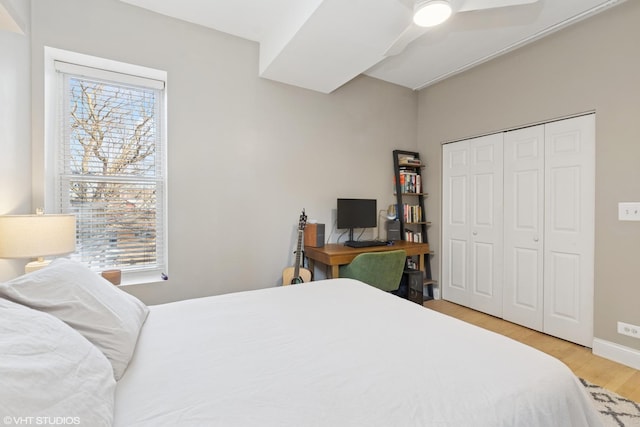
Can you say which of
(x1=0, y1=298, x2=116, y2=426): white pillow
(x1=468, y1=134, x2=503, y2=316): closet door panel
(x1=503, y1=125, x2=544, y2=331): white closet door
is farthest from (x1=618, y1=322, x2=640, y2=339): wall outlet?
(x1=0, y1=298, x2=116, y2=426): white pillow

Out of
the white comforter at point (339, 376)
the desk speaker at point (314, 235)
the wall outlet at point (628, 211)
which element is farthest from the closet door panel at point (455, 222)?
the white comforter at point (339, 376)

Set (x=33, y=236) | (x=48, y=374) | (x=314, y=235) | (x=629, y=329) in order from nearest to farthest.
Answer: (x=48, y=374) → (x=33, y=236) → (x=629, y=329) → (x=314, y=235)

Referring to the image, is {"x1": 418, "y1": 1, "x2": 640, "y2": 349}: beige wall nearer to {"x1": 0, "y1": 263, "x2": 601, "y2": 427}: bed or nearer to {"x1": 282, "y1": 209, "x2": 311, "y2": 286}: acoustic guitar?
{"x1": 0, "y1": 263, "x2": 601, "y2": 427}: bed

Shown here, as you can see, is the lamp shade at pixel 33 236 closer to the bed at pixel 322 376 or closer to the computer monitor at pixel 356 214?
the bed at pixel 322 376

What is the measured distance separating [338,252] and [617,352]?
226 centimetres

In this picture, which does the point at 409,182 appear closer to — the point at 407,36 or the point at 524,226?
the point at 524,226

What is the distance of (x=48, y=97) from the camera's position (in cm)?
207

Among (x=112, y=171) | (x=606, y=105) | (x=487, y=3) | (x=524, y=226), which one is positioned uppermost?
(x=487, y=3)

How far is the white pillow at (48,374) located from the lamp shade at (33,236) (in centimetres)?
106

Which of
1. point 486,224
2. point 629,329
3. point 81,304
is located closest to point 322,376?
point 81,304

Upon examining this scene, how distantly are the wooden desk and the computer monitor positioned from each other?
0.87 ft

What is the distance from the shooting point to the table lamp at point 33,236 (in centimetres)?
151

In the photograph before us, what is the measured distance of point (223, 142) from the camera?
8.56 feet

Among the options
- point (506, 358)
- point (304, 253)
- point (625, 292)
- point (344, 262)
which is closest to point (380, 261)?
point (344, 262)
